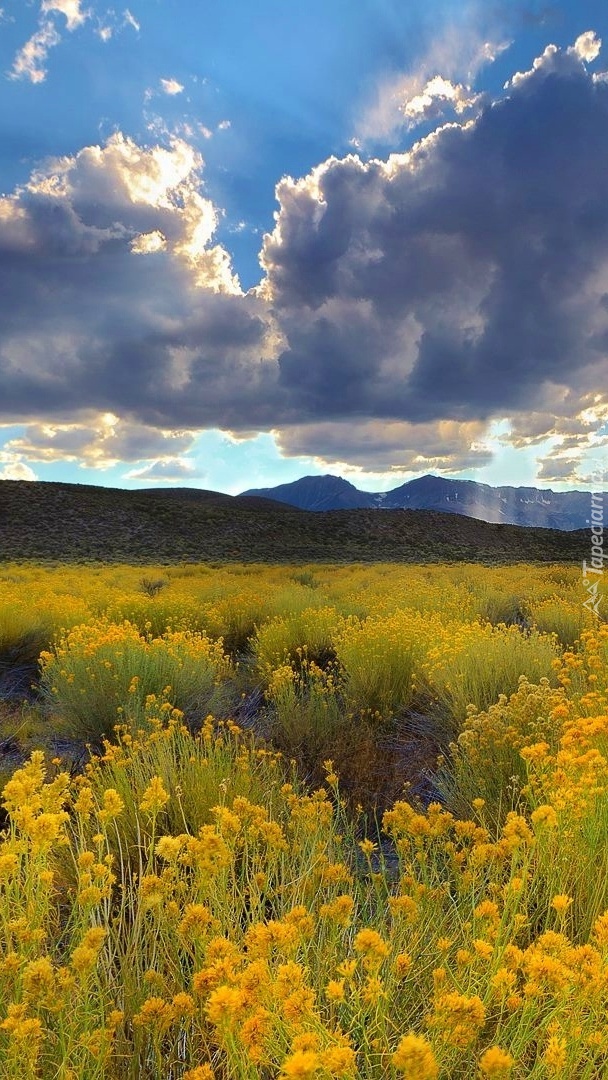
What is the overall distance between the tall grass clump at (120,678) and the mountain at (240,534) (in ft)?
111

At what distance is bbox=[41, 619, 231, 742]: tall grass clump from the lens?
5.38 meters

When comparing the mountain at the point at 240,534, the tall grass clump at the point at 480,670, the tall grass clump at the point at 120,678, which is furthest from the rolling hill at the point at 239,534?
the tall grass clump at the point at 480,670

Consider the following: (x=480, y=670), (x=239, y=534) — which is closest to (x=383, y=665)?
(x=480, y=670)

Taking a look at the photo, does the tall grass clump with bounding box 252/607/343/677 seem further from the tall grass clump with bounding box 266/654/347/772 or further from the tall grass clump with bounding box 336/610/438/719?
the tall grass clump with bounding box 266/654/347/772

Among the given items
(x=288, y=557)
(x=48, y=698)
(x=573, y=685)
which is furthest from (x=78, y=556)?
(x=573, y=685)

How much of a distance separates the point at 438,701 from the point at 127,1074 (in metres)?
4.34

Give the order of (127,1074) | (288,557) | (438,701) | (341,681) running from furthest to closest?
(288,557) → (341,681) → (438,701) → (127,1074)

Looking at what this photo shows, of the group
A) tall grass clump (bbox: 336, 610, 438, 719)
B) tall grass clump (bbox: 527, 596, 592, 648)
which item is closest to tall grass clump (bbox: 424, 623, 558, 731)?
tall grass clump (bbox: 336, 610, 438, 719)

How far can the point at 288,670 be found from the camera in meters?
5.31

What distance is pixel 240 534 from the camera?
5828 cm

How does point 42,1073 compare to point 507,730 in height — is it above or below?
below

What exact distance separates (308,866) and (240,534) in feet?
185

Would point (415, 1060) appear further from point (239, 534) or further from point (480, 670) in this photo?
point (239, 534)

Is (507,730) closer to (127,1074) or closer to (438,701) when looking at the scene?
(438,701)
